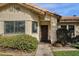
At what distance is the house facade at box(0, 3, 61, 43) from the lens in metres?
69.8

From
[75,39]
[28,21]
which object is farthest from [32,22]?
[75,39]

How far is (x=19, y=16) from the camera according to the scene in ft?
229

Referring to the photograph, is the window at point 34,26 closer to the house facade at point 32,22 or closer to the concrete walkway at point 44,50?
the house facade at point 32,22

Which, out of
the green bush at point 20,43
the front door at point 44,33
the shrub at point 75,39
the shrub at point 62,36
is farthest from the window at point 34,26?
the shrub at point 75,39

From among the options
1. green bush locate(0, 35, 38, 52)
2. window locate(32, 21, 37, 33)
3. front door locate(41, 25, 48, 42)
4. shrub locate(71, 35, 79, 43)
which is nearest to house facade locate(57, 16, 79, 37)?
shrub locate(71, 35, 79, 43)

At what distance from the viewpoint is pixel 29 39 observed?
6981 centimetres

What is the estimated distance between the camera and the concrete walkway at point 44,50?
229 ft

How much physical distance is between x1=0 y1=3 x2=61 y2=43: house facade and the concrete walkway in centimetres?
17

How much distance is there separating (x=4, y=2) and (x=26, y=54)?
1.80 m

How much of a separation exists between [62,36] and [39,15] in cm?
100

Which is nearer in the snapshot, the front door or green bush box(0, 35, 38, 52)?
green bush box(0, 35, 38, 52)

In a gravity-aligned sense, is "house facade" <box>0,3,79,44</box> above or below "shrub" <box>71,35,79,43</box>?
above

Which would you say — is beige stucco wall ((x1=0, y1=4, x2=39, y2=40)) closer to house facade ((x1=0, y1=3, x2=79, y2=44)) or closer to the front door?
house facade ((x1=0, y1=3, x2=79, y2=44))

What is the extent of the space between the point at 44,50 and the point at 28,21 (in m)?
1.07
